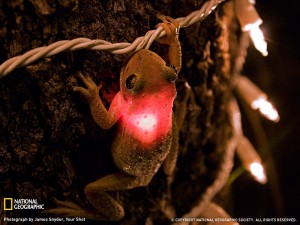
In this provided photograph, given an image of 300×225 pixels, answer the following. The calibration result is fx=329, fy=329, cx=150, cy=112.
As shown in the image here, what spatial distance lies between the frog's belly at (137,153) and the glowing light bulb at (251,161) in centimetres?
55

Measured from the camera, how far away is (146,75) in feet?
3.03

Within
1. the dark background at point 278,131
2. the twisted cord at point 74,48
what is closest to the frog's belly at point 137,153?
the twisted cord at point 74,48

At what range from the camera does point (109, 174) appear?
1.09m

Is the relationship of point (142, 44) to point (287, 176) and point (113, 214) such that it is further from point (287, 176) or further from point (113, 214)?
point (287, 176)

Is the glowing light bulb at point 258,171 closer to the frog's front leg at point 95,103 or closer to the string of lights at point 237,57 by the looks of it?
the string of lights at point 237,57

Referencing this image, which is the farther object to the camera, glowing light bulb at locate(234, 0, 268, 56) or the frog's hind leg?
glowing light bulb at locate(234, 0, 268, 56)

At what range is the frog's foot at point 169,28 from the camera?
39.1 inches

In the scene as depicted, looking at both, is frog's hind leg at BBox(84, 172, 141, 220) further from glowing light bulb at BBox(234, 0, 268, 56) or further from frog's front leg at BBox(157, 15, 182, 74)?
glowing light bulb at BBox(234, 0, 268, 56)

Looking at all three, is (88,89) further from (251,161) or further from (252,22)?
(251,161)

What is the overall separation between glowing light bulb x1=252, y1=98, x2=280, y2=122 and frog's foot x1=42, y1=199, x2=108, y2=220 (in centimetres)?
80

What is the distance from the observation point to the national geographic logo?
0.98m

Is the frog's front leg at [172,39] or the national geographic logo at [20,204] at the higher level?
the frog's front leg at [172,39]

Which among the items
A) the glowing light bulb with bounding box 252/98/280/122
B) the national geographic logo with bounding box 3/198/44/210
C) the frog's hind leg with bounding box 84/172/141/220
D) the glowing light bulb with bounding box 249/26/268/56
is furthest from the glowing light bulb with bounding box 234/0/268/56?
the national geographic logo with bounding box 3/198/44/210

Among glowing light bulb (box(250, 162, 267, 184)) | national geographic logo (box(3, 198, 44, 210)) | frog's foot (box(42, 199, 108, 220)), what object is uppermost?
glowing light bulb (box(250, 162, 267, 184))
